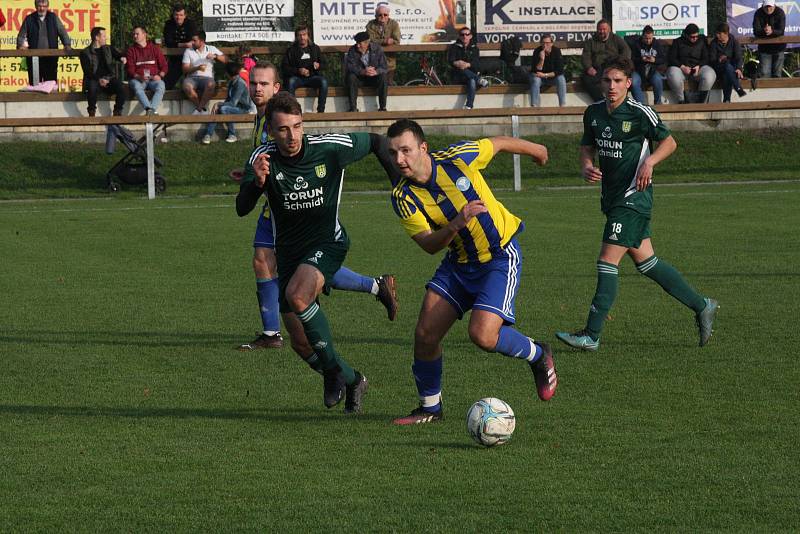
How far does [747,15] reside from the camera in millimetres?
Answer: 29578

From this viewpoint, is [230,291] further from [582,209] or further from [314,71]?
[314,71]

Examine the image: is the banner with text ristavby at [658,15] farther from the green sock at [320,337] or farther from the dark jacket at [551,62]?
the green sock at [320,337]

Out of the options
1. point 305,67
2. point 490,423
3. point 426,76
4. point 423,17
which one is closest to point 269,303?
point 490,423

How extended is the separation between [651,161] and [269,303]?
2.79 m

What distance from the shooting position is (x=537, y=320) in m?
9.86

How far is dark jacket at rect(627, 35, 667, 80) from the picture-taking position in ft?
79.6

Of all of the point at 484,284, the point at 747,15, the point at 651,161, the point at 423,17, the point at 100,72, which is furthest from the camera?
the point at 747,15

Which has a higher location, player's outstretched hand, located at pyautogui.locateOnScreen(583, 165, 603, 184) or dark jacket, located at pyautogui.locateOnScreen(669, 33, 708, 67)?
dark jacket, located at pyautogui.locateOnScreen(669, 33, 708, 67)

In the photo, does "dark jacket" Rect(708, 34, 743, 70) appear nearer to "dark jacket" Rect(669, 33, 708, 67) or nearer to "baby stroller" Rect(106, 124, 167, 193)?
"dark jacket" Rect(669, 33, 708, 67)

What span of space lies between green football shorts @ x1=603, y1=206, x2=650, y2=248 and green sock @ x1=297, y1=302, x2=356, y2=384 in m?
2.73

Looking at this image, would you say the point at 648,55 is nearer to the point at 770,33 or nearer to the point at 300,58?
the point at 770,33

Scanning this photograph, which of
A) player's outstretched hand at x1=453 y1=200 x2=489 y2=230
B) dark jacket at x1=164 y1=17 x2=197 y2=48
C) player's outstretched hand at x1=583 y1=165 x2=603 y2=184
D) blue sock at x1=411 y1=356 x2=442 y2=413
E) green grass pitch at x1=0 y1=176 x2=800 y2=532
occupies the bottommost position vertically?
green grass pitch at x1=0 y1=176 x2=800 y2=532

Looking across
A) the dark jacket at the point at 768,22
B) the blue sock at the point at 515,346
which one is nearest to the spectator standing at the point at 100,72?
the dark jacket at the point at 768,22

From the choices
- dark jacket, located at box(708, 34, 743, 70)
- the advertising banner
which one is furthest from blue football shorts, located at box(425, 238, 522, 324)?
the advertising banner
